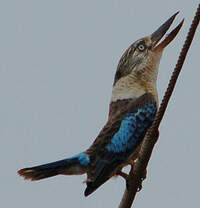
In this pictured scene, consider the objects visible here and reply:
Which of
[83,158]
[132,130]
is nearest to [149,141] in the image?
[83,158]

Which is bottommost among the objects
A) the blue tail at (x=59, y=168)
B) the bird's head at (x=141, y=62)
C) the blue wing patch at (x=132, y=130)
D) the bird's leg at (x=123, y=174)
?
the bird's leg at (x=123, y=174)

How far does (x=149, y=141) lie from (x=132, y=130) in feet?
4.20

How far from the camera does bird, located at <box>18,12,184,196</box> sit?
638cm

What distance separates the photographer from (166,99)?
5.25 meters

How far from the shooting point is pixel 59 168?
6.38 m

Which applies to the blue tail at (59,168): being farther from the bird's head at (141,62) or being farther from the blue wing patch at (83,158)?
the bird's head at (141,62)

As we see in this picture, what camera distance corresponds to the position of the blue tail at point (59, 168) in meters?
6.35

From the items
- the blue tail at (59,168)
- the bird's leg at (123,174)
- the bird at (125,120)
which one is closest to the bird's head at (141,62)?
the bird at (125,120)

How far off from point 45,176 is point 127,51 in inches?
92.6

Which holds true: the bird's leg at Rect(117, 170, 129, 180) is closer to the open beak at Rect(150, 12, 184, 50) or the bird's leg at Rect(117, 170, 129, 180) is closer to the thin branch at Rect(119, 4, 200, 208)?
the thin branch at Rect(119, 4, 200, 208)

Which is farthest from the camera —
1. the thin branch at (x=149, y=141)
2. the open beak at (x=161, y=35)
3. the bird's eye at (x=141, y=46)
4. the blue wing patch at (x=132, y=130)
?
the bird's eye at (x=141, y=46)

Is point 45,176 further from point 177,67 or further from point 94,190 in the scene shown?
point 177,67

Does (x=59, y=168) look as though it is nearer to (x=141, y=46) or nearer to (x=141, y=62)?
(x=141, y=62)

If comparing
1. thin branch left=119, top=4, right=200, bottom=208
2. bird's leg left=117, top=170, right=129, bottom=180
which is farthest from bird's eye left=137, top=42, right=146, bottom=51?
thin branch left=119, top=4, right=200, bottom=208
